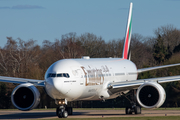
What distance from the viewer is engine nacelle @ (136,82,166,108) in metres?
26.6

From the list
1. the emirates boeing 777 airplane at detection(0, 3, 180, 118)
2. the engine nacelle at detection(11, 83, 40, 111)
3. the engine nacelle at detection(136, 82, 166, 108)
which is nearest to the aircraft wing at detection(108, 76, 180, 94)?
the emirates boeing 777 airplane at detection(0, 3, 180, 118)

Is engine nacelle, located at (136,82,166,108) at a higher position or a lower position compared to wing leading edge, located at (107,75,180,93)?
lower

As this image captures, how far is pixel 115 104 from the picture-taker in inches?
1902

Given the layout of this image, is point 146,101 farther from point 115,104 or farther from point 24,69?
point 24,69

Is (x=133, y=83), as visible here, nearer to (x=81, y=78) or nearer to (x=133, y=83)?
(x=133, y=83)

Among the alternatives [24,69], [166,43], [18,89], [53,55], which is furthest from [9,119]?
[166,43]

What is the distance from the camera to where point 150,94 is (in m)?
27.2

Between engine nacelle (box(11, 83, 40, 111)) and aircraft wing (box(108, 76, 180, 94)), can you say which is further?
aircraft wing (box(108, 76, 180, 94))

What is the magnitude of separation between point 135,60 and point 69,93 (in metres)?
56.4

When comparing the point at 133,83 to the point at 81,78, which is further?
the point at 133,83

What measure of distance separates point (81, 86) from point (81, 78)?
535mm

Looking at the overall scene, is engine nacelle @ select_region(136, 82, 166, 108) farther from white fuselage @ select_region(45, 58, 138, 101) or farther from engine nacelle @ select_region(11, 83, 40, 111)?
engine nacelle @ select_region(11, 83, 40, 111)

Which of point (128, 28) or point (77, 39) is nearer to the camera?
point (128, 28)

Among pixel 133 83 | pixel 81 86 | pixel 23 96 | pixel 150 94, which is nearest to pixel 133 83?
pixel 133 83
